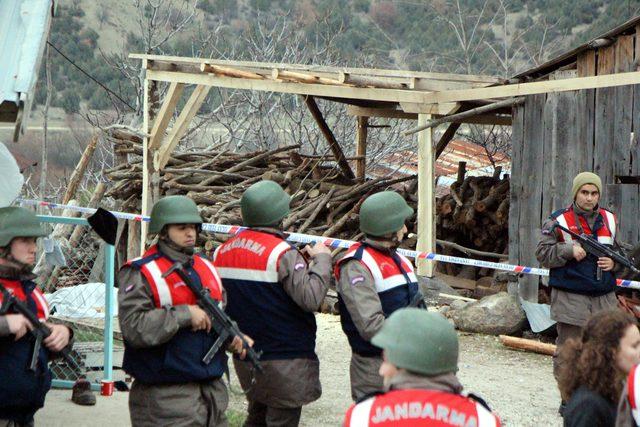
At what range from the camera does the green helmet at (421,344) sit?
11.3 ft

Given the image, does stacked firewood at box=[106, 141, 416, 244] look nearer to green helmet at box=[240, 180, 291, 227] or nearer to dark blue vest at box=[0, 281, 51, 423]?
green helmet at box=[240, 180, 291, 227]

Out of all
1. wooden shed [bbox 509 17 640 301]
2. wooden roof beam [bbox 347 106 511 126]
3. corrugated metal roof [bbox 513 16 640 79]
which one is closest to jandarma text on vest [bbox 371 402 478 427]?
wooden shed [bbox 509 17 640 301]

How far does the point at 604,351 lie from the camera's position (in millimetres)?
4176

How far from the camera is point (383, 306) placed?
19.0 feet

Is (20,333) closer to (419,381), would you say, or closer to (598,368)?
(419,381)

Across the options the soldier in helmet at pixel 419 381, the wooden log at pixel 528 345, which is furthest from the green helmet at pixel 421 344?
the wooden log at pixel 528 345

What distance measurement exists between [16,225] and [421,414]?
2.72 meters

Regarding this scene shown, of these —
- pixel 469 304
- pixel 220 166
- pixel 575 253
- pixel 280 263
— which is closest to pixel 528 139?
pixel 469 304

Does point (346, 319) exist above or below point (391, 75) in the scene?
below

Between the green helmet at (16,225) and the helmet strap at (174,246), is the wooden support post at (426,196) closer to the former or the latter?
the helmet strap at (174,246)

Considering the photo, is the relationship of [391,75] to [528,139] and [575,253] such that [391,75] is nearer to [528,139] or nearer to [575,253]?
[528,139]

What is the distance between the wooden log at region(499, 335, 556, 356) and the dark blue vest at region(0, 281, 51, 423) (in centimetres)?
683

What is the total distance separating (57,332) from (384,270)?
1806 mm

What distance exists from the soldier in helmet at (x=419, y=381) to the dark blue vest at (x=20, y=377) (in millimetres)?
2247
